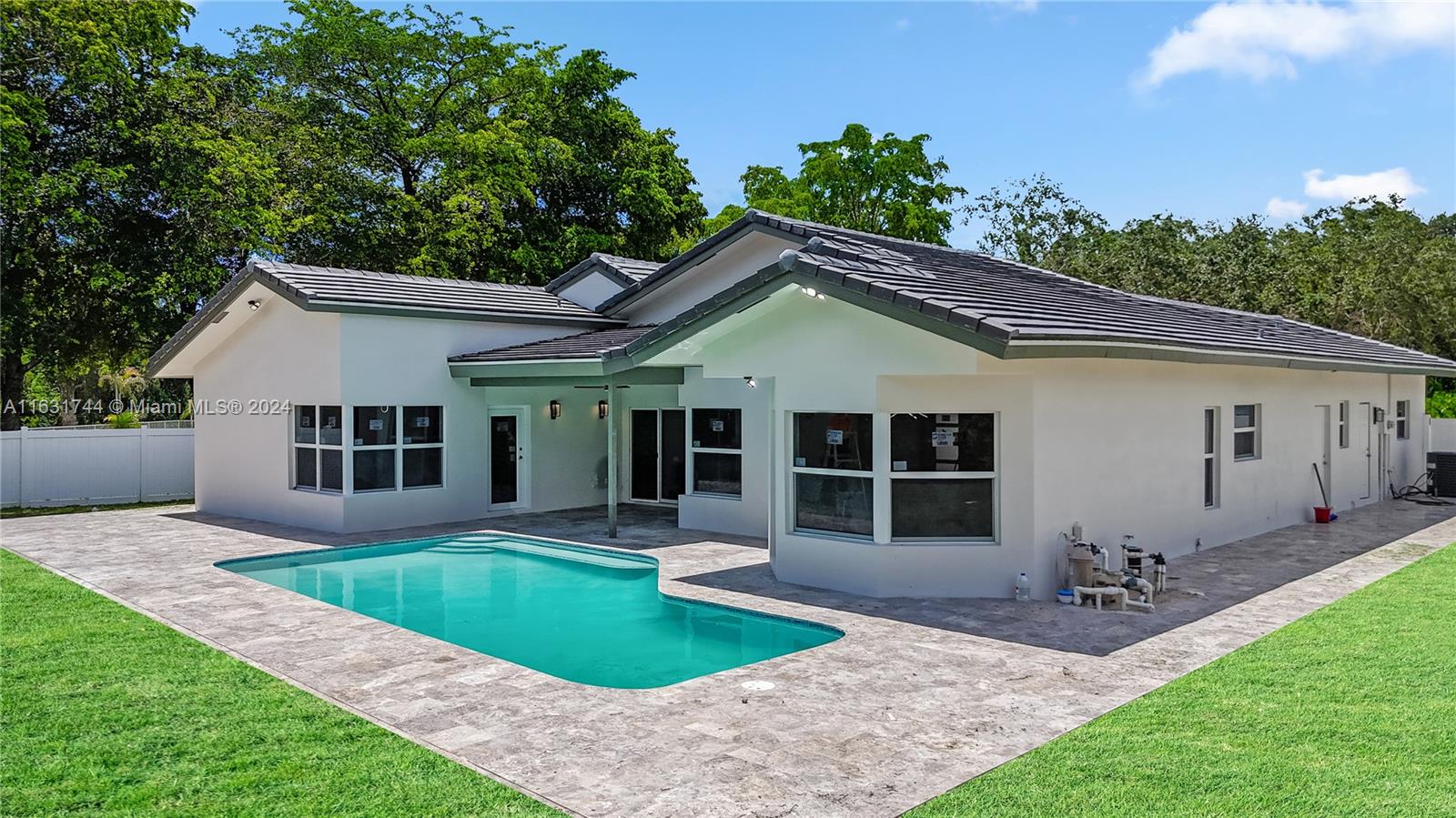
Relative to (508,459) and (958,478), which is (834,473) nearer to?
(958,478)

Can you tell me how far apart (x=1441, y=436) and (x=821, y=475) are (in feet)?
61.9

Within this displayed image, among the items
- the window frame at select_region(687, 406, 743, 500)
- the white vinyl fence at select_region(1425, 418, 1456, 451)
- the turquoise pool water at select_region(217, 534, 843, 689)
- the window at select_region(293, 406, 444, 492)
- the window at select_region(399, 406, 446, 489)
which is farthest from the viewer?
the white vinyl fence at select_region(1425, 418, 1456, 451)

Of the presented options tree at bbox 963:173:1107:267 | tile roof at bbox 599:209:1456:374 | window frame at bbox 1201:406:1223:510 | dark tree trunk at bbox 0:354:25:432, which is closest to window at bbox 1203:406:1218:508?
window frame at bbox 1201:406:1223:510

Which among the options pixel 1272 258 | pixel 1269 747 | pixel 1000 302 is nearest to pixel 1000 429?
pixel 1000 302

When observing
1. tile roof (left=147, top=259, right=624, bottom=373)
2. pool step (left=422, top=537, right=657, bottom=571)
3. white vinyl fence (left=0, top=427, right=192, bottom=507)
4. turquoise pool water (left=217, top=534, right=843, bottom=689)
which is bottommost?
turquoise pool water (left=217, top=534, right=843, bottom=689)

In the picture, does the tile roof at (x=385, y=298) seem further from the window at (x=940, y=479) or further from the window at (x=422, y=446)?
the window at (x=940, y=479)

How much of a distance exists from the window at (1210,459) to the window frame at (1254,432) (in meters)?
0.69

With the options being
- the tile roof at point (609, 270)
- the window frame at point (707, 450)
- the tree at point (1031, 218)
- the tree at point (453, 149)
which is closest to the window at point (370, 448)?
the window frame at point (707, 450)

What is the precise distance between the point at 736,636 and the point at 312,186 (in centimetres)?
2442

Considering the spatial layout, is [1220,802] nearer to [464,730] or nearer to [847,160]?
[464,730]

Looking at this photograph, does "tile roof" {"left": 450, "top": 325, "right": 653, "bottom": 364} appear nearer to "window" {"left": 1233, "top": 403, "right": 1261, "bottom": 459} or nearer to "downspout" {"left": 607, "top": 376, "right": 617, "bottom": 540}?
"downspout" {"left": 607, "top": 376, "right": 617, "bottom": 540}

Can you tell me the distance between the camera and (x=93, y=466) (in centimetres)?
2006

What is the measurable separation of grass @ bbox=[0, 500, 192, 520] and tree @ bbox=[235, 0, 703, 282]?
10114 mm

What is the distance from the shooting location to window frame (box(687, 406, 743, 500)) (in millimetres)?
14930
